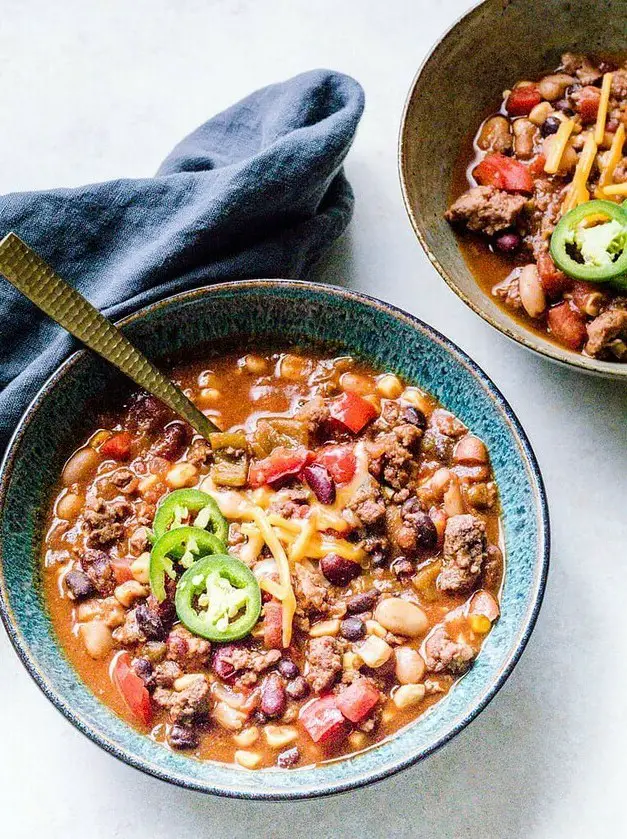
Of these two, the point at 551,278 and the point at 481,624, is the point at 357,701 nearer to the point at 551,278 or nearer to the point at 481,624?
the point at 481,624

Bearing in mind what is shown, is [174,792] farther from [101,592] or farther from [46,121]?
[46,121]

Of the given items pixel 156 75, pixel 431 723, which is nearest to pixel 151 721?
pixel 431 723

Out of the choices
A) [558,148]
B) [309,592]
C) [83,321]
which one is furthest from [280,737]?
[558,148]

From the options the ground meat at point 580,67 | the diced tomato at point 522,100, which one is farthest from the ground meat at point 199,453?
the ground meat at point 580,67

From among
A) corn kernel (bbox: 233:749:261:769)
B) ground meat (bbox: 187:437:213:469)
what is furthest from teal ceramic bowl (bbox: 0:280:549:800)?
ground meat (bbox: 187:437:213:469)

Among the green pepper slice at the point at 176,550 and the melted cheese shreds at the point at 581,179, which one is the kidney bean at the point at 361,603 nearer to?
the green pepper slice at the point at 176,550

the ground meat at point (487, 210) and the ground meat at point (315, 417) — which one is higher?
the ground meat at point (487, 210)

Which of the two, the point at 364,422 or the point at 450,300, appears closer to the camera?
the point at 364,422

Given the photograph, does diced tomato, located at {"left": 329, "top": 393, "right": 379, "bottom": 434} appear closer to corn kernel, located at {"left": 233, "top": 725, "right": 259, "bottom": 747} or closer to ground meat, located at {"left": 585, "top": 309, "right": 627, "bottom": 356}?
ground meat, located at {"left": 585, "top": 309, "right": 627, "bottom": 356}
